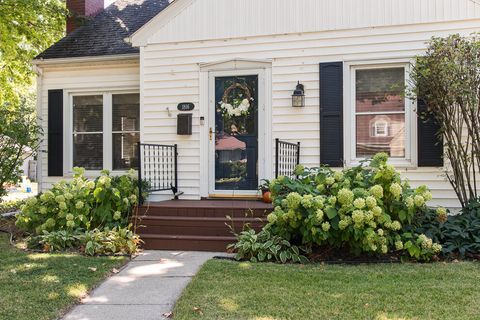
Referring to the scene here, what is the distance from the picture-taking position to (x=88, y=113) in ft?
28.6

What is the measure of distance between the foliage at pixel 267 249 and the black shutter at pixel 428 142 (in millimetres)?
2483

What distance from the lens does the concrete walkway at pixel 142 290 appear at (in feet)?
12.0

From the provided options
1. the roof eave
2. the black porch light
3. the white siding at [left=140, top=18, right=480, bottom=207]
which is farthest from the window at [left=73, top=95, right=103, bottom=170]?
the black porch light

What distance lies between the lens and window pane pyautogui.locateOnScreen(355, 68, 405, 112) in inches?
264

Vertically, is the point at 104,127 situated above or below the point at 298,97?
below

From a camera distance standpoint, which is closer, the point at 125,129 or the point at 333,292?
the point at 333,292

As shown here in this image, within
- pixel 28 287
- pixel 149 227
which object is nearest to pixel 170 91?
pixel 149 227

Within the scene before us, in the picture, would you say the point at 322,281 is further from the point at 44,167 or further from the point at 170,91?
the point at 44,167

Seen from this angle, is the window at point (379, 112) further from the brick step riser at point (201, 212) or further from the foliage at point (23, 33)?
the foliage at point (23, 33)

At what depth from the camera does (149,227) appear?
630 cm

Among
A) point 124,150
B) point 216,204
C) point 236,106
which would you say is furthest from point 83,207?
point 236,106

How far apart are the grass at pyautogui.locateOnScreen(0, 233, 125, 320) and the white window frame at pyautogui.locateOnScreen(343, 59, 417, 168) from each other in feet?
12.2

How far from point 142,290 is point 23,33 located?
10121mm

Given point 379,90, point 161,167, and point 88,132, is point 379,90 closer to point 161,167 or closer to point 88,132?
point 161,167
